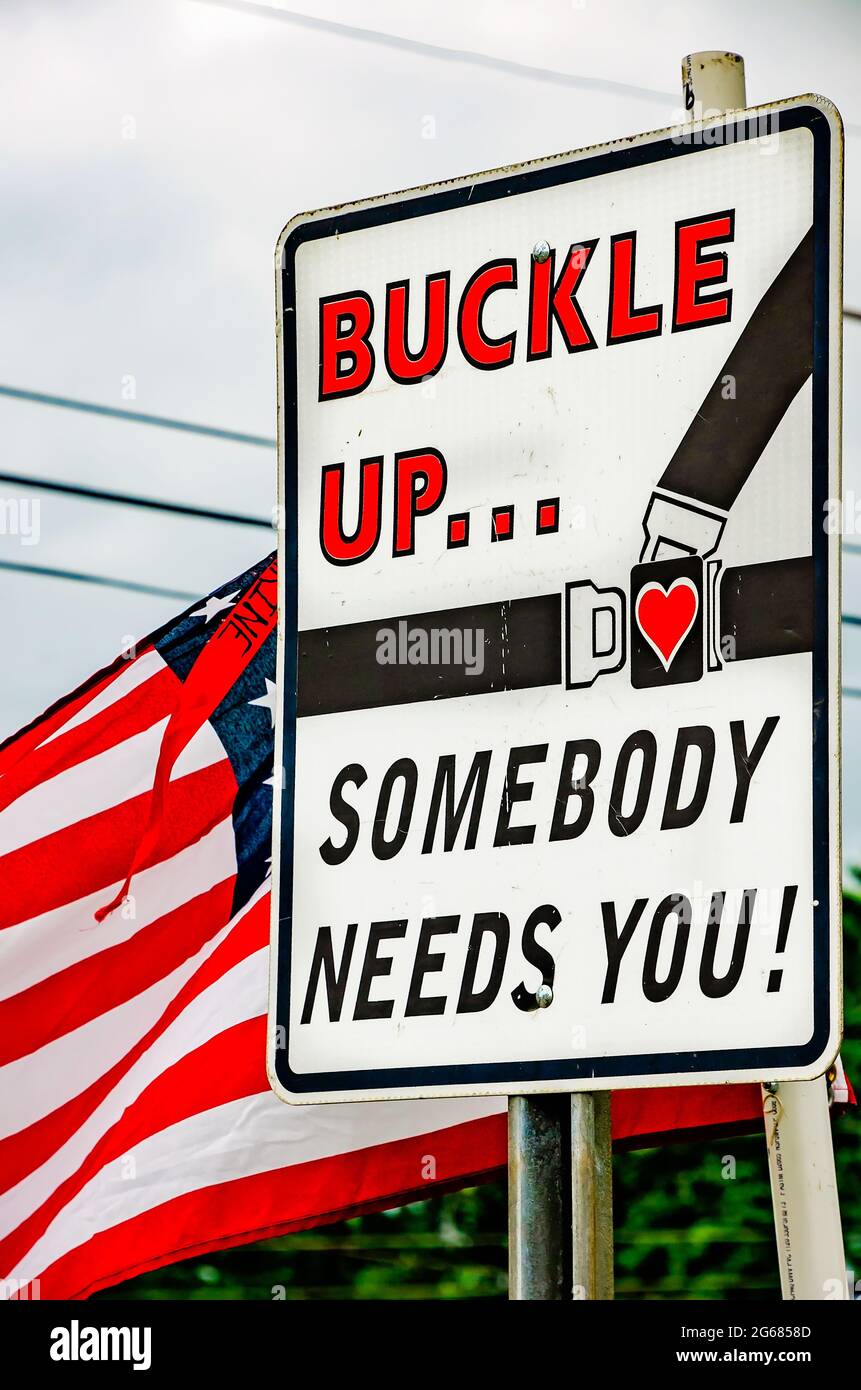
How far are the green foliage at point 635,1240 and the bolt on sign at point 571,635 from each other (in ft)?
34.9

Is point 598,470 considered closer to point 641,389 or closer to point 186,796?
point 641,389

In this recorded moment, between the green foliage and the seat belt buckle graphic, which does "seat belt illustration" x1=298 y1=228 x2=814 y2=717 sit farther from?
the green foliage

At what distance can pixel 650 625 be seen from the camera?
2.18 metres

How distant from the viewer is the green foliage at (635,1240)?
41.6ft

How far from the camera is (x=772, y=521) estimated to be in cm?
215

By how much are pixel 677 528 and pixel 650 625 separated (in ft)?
0.40

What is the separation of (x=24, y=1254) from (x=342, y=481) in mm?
2952

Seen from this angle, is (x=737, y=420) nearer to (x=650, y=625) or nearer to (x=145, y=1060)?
(x=650, y=625)

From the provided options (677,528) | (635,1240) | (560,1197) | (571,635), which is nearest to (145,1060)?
(560,1197)

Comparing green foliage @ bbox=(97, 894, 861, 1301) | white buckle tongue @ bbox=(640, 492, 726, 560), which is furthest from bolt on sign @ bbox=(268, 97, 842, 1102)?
green foliage @ bbox=(97, 894, 861, 1301)

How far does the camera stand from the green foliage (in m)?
12.7

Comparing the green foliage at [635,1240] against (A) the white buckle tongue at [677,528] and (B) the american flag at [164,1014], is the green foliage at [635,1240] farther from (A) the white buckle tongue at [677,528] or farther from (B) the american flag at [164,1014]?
(A) the white buckle tongue at [677,528]

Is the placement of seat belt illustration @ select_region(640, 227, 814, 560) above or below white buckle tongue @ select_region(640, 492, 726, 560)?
above

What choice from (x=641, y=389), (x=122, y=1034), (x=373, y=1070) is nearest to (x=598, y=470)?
(x=641, y=389)
